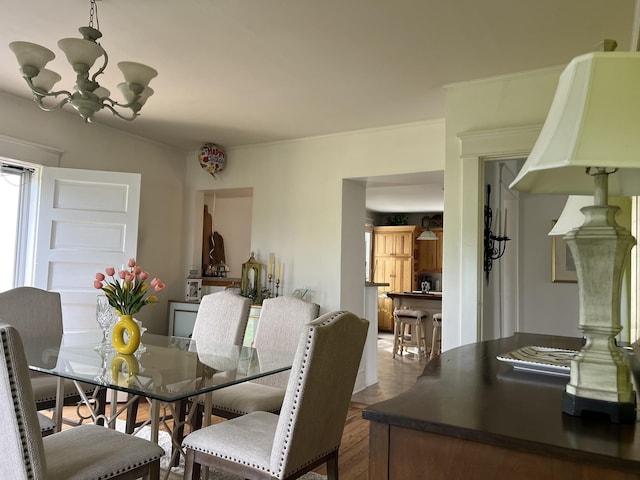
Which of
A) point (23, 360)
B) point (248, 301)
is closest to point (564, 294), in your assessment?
point (248, 301)

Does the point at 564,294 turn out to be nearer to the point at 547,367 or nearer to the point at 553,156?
the point at 547,367

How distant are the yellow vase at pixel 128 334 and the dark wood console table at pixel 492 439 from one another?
1.79 meters

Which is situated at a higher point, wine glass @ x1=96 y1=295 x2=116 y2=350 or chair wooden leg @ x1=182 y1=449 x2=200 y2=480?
wine glass @ x1=96 y1=295 x2=116 y2=350

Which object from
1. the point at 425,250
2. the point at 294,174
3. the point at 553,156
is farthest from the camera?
the point at 425,250

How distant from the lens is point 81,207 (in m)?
3.97

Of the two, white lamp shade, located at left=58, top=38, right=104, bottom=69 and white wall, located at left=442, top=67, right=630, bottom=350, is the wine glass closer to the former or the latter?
white lamp shade, located at left=58, top=38, right=104, bottom=69

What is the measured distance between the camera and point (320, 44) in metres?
2.62

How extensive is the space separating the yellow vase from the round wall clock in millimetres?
2711

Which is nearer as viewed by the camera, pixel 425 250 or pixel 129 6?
pixel 129 6

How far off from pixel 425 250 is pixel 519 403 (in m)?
8.97

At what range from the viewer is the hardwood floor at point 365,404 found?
111 inches

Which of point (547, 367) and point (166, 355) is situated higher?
point (547, 367)

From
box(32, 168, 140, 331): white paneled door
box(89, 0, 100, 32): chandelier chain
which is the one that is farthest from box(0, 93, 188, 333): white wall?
box(89, 0, 100, 32): chandelier chain

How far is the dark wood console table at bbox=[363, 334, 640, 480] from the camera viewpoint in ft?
2.23
